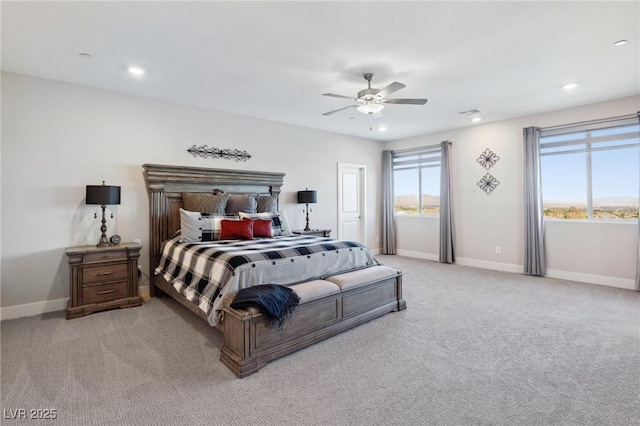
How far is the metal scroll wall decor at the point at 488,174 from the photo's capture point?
5.80 m

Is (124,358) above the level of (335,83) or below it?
below

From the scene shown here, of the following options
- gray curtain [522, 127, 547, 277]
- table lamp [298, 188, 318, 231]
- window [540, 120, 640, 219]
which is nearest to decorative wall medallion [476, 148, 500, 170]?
gray curtain [522, 127, 547, 277]

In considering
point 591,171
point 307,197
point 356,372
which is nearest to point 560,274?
point 591,171

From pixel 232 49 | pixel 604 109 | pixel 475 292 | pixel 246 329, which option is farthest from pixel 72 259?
pixel 604 109

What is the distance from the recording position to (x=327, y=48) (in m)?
3.00

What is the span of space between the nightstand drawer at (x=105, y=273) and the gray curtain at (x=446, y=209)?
549 centimetres

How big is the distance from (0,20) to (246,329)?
10.3 feet

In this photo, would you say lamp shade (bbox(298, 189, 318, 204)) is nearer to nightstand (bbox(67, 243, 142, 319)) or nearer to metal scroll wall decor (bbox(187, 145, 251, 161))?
metal scroll wall decor (bbox(187, 145, 251, 161))

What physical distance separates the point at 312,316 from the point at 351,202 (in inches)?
176

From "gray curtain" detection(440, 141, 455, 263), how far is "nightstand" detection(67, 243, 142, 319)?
212 inches

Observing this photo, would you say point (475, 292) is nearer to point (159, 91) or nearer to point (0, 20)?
point (159, 91)

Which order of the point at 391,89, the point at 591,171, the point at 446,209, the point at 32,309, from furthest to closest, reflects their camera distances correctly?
the point at 446,209
the point at 591,171
the point at 32,309
the point at 391,89

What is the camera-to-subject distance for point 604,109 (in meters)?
4.66

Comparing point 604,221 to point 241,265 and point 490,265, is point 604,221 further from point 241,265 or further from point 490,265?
point 241,265
